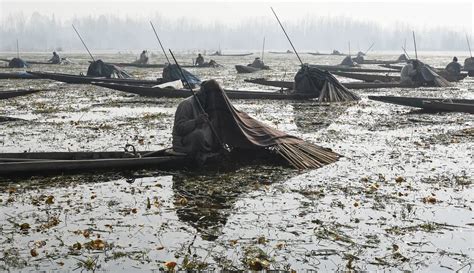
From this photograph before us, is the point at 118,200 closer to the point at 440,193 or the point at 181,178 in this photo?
the point at 181,178

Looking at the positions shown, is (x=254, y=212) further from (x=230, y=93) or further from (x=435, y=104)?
(x=230, y=93)

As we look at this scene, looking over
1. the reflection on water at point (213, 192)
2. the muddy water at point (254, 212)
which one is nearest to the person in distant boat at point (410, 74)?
the muddy water at point (254, 212)

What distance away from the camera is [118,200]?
671 centimetres

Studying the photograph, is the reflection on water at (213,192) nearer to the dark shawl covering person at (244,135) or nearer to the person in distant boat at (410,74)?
the dark shawl covering person at (244,135)

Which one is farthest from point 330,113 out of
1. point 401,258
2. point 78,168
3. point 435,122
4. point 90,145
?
point 401,258

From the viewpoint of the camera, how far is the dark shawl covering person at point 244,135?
334 inches

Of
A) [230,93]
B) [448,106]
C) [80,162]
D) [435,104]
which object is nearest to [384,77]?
[230,93]

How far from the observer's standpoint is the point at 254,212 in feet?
20.6

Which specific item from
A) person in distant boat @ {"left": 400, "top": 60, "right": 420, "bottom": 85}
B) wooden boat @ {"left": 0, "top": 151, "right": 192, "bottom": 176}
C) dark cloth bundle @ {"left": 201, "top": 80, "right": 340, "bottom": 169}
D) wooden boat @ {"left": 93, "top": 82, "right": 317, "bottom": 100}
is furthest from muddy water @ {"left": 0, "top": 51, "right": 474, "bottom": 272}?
person in distant boat @ {"left": 400, "top": 60, "right": 420, "bottom": 85}

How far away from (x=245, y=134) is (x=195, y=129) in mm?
884

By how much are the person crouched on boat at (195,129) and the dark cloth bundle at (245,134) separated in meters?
0.07

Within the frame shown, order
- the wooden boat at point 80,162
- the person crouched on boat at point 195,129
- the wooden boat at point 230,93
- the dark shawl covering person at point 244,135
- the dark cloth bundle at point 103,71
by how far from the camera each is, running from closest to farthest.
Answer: the wooden boat at point 80,162
the person crouched on boat at point 195,129
the dark shawl covering person at point 244,135
the wooden boat at point 230,93
the dark cloth bundle at point 103,71

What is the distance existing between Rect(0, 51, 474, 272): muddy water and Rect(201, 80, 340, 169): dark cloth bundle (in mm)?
400

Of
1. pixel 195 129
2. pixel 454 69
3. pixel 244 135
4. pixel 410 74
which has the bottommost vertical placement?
pixel 244 135
